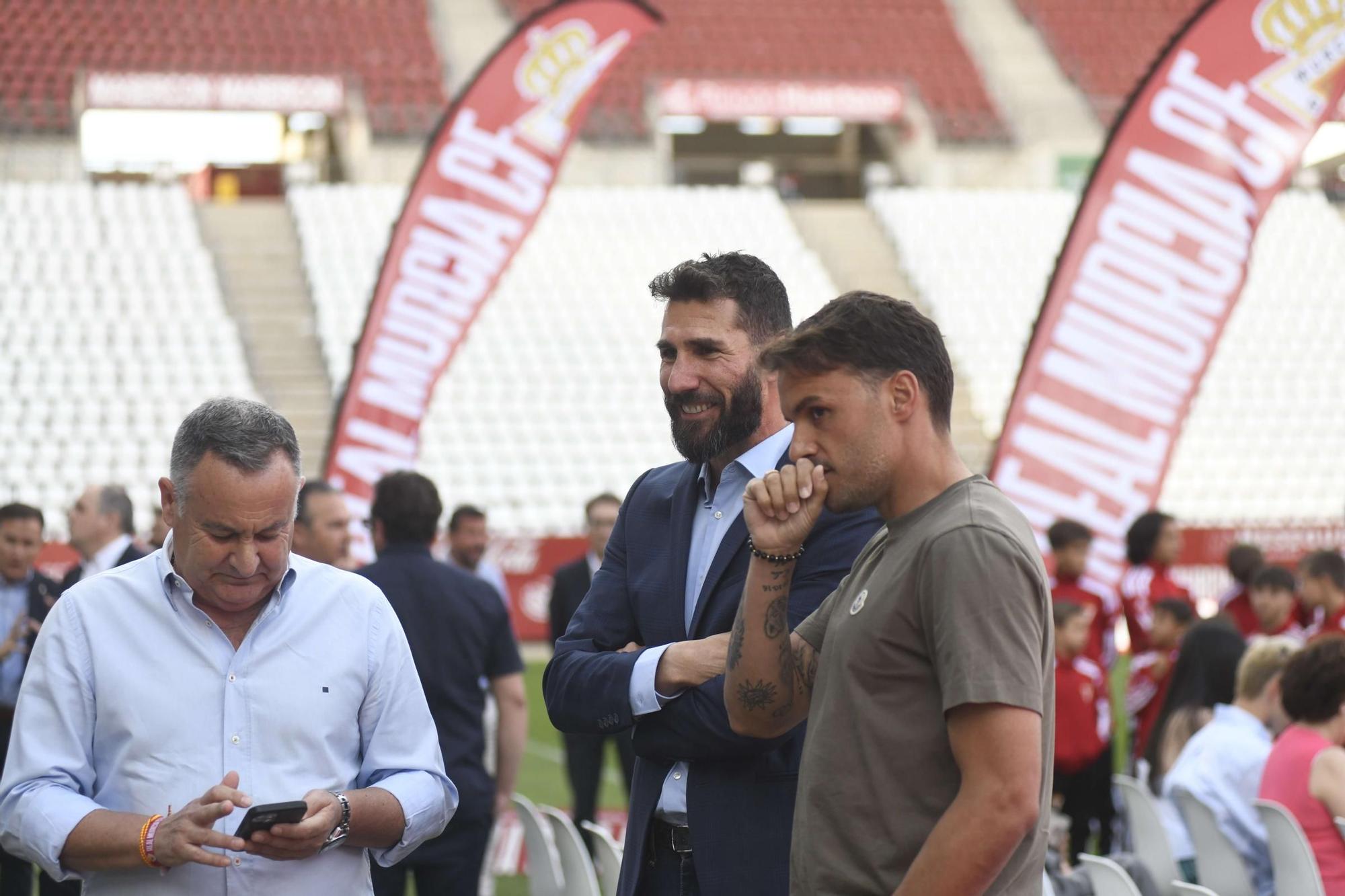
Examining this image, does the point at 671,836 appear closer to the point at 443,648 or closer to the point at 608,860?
the point at 608,860

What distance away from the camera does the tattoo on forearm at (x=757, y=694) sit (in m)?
2.37

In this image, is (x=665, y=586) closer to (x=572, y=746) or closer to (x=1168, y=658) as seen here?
(x=572, y=746)

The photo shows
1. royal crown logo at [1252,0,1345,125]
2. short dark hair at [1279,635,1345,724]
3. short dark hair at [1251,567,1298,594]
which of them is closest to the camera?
short dark hair at [1279,635,1345,724]

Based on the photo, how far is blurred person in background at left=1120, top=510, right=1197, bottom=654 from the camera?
8.14 m

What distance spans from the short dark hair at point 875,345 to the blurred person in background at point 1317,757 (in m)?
2.92

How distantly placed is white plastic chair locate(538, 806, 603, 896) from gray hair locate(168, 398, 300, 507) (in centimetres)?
188

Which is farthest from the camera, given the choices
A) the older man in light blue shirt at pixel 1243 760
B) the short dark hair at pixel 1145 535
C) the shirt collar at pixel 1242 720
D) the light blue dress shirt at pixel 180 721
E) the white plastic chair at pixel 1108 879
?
the short dark hair at pixel 1145 535

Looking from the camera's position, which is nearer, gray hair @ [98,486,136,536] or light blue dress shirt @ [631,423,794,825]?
light blue dress shirt @ [631,423,794,825]

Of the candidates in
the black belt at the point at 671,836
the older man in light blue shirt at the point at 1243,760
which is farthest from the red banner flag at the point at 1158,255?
the black belt at the point at 671,836

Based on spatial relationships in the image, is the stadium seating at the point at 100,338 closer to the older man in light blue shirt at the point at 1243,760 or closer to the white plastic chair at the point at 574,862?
the white plastic chair at the point at 574,862

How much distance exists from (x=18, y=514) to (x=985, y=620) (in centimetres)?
564

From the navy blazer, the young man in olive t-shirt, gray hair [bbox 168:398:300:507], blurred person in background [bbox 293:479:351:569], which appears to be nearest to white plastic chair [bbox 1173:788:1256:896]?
the navy blazer

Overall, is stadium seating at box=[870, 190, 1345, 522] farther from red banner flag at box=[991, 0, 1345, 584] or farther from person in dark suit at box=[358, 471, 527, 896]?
person in dark suit at box=[358, 471, 527, 896]

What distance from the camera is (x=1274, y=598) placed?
8016 mm
